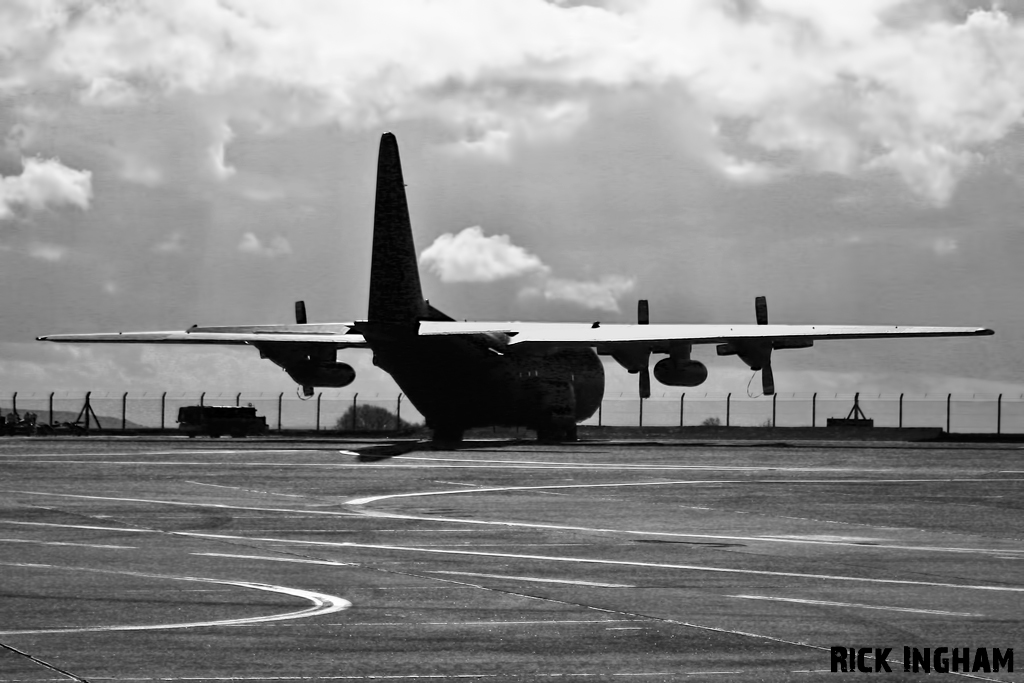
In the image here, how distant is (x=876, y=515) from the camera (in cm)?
2286

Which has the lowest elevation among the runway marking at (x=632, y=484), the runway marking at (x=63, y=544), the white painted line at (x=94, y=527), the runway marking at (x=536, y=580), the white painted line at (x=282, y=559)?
the runway marking at (x=63, y=544)

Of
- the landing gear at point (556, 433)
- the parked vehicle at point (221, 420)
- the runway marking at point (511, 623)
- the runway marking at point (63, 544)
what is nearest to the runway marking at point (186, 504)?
the runway marking at point (63, 544)

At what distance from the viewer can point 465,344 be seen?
52344mm

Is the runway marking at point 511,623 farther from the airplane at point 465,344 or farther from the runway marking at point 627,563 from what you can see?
the airplane at point 465,344

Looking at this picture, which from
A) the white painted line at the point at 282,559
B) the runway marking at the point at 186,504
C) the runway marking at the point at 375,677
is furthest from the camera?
the runway marking at the point at 186,504

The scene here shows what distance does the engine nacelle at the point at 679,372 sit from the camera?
55.0m

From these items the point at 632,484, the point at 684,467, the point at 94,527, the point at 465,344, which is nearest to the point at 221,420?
the point at 465,344

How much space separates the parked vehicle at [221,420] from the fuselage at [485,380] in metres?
21.6

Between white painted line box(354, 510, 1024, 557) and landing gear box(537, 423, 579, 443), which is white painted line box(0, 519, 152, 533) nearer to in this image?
white painted line box(354, 510, 1024, 557)

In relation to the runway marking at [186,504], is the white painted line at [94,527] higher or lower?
lower

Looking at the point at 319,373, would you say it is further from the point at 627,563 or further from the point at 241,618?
the point at 241,618

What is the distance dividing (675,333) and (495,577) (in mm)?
39516

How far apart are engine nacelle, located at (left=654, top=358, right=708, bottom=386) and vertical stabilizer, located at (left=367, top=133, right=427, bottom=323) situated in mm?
10608

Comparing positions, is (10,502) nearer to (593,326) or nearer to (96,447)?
(96,447)
